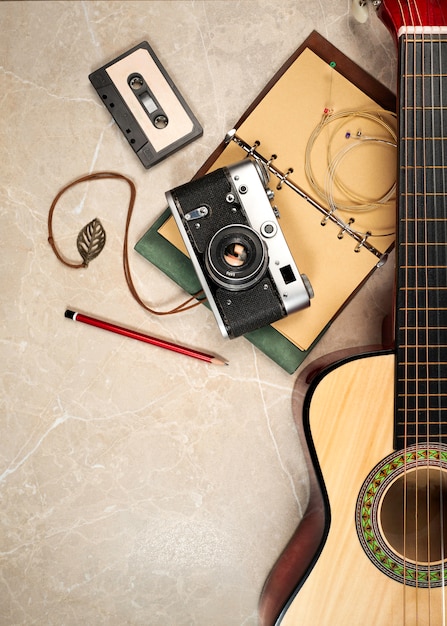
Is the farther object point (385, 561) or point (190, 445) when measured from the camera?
point (190, 445)

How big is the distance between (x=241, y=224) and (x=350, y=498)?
0.54 m

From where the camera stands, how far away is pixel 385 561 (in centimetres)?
111

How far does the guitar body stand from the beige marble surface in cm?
18

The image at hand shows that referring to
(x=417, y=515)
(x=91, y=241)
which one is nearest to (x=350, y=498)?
(x=417, y=515)

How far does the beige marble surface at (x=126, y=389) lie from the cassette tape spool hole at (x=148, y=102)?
0.24 ft

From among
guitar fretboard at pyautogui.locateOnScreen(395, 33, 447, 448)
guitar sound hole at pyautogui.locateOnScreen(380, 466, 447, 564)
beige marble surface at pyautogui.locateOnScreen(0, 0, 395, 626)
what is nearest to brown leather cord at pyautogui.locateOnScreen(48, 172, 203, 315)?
beige marble surface at pyautogui.locateOnScreen(0, 0, 395, 626)

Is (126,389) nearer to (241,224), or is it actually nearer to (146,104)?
(241,224)

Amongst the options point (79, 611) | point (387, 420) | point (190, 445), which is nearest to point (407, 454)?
point (387, 420)

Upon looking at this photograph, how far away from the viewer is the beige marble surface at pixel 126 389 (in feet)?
4.19

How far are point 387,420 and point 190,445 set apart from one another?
0.41 m

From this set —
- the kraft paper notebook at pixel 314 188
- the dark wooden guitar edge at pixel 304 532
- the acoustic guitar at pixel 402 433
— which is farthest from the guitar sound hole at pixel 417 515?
the kraft paper notebook at pixel 314 188

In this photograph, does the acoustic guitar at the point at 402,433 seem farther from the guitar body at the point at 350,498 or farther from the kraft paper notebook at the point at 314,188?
the kraft paper notebook at the point at 314,188

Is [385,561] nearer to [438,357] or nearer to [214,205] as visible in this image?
[438,357]

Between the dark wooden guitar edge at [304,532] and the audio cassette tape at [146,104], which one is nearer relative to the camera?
the dark wooden guitar edge at [304,532]
